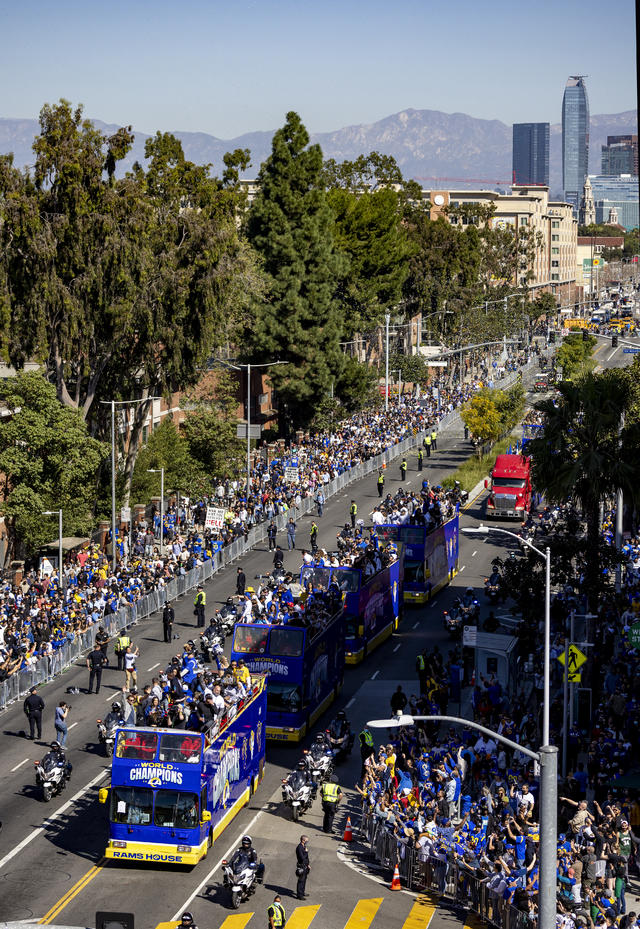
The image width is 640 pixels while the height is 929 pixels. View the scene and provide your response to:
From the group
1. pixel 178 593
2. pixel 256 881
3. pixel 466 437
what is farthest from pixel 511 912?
pixel 466 437

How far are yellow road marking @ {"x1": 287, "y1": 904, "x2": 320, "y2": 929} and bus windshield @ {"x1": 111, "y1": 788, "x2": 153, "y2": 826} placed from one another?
3.62m

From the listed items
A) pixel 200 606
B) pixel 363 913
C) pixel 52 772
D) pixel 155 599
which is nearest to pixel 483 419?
pixel 155 599

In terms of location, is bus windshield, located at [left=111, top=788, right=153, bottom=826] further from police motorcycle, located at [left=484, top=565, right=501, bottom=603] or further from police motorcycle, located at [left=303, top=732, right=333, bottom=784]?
police motorcycle, located at [left=484, top=565, right=501, bottom=603]

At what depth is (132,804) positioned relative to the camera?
27234mm

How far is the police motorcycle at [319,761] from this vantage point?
32219 millimetres

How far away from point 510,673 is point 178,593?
19.0 m

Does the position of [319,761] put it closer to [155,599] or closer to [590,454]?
[590,454]

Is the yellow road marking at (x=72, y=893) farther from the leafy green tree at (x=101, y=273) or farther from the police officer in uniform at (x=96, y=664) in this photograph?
the leafy green tree at (x=101, y=273)

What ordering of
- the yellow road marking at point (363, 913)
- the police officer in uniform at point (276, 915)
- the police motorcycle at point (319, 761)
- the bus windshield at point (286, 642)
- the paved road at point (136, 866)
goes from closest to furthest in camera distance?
the police officer in uniform at point (276, 915), the yellow road marking at point (363, 913), the paved road at point (136, 866), the police motorcycle at point (319, 761), the bus windshield at point (286, 642)

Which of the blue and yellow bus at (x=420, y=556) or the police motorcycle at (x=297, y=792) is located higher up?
the blue and yellow bus at (x=420, y=556)

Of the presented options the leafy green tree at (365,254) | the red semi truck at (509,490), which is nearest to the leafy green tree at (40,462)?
the red semi truck at (509,490)

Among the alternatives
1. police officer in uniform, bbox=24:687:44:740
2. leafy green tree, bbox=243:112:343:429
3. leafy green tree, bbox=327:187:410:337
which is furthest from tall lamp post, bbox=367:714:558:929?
leafy green tree, bbox=327:187:410:337

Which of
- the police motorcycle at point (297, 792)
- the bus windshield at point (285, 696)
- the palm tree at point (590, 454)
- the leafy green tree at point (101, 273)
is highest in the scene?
the leafy green tree at point (101, 273)

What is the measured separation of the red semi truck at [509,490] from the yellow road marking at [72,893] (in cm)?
4244
